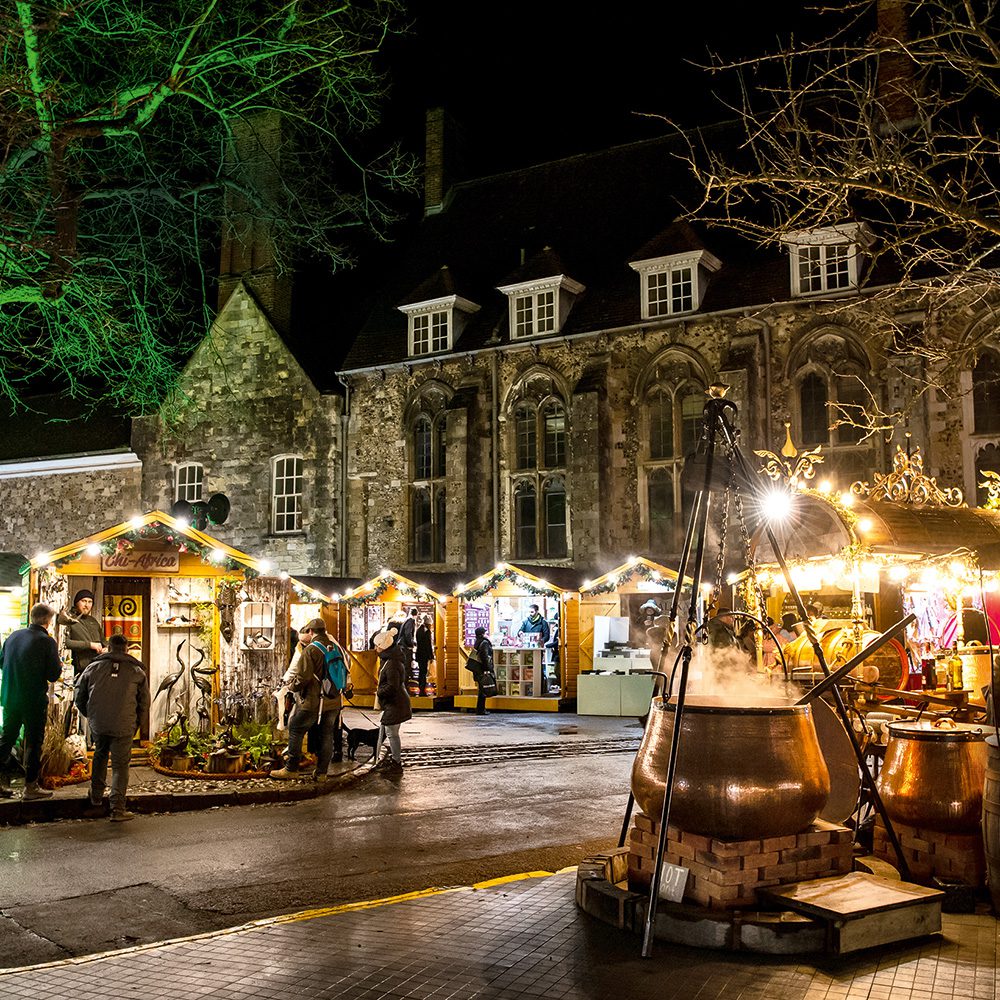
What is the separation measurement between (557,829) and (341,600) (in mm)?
14424

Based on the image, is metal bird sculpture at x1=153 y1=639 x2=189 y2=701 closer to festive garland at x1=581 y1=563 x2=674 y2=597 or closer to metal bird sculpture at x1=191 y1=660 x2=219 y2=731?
metal bird sculpture at x1=191 y1=660 x2=219 y2=731

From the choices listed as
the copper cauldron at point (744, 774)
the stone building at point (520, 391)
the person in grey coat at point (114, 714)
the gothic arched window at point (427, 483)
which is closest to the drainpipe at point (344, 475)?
the stone building at point (520, 391)

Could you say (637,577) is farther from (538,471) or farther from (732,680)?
(732,680)

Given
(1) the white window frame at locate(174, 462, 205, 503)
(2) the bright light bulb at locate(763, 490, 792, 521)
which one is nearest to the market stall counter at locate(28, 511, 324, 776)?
(2) the bright light bulb at locate(763, 490, 792, 521)

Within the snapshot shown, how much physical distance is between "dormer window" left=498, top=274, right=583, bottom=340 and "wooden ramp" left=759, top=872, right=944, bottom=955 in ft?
65.6

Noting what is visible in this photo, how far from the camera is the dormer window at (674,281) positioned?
897 inches

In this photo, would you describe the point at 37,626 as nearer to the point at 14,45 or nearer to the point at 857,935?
the point at 14,45

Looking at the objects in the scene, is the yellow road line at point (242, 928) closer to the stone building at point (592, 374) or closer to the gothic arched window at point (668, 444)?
the stone building at point (592, 374)

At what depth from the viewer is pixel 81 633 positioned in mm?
11797

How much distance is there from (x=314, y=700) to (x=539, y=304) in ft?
50.5

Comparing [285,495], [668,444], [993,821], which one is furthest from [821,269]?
[993,821]

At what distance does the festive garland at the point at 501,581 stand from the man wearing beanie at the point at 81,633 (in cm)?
1014

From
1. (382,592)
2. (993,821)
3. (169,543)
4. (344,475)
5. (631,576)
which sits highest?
(344,475)

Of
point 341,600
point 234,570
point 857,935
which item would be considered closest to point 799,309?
point 341,600
